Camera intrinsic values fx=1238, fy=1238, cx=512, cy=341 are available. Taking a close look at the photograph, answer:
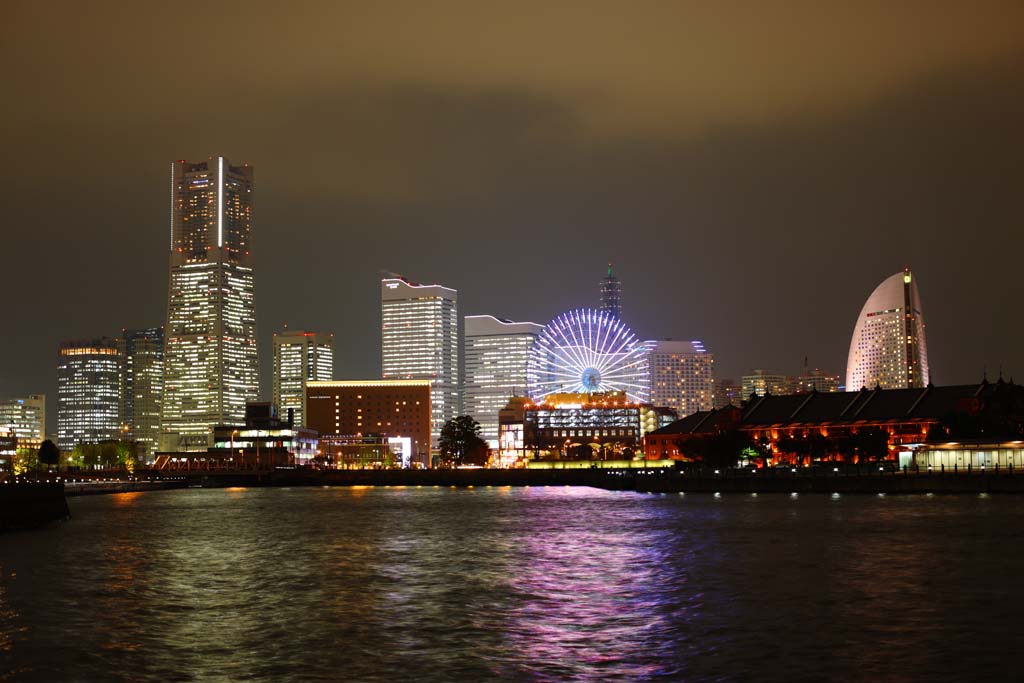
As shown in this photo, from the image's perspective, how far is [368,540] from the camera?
80.1 meters

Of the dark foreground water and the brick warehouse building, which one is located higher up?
the brick warehouse building

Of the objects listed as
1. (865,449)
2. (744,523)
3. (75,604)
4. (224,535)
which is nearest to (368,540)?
(224,535)

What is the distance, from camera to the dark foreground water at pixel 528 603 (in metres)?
34.2

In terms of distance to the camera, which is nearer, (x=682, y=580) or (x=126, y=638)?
(x=126, y=638)

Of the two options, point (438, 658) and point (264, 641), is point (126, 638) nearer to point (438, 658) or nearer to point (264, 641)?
point (264, 641)

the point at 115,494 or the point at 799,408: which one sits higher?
→ the point at 799,408

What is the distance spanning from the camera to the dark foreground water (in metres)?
34.2

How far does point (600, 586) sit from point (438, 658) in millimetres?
17198

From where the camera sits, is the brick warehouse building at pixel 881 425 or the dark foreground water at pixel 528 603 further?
the brick warehouse building at pixel 881 425

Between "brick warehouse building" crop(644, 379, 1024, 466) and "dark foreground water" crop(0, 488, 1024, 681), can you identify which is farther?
"brick warehouse building" crop(644, 379, 1024, 466)

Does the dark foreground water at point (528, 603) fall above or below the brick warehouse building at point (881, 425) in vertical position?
below

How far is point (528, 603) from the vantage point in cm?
4659

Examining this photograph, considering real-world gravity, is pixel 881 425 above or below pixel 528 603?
above

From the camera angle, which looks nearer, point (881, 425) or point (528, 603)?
point (528, 603)
